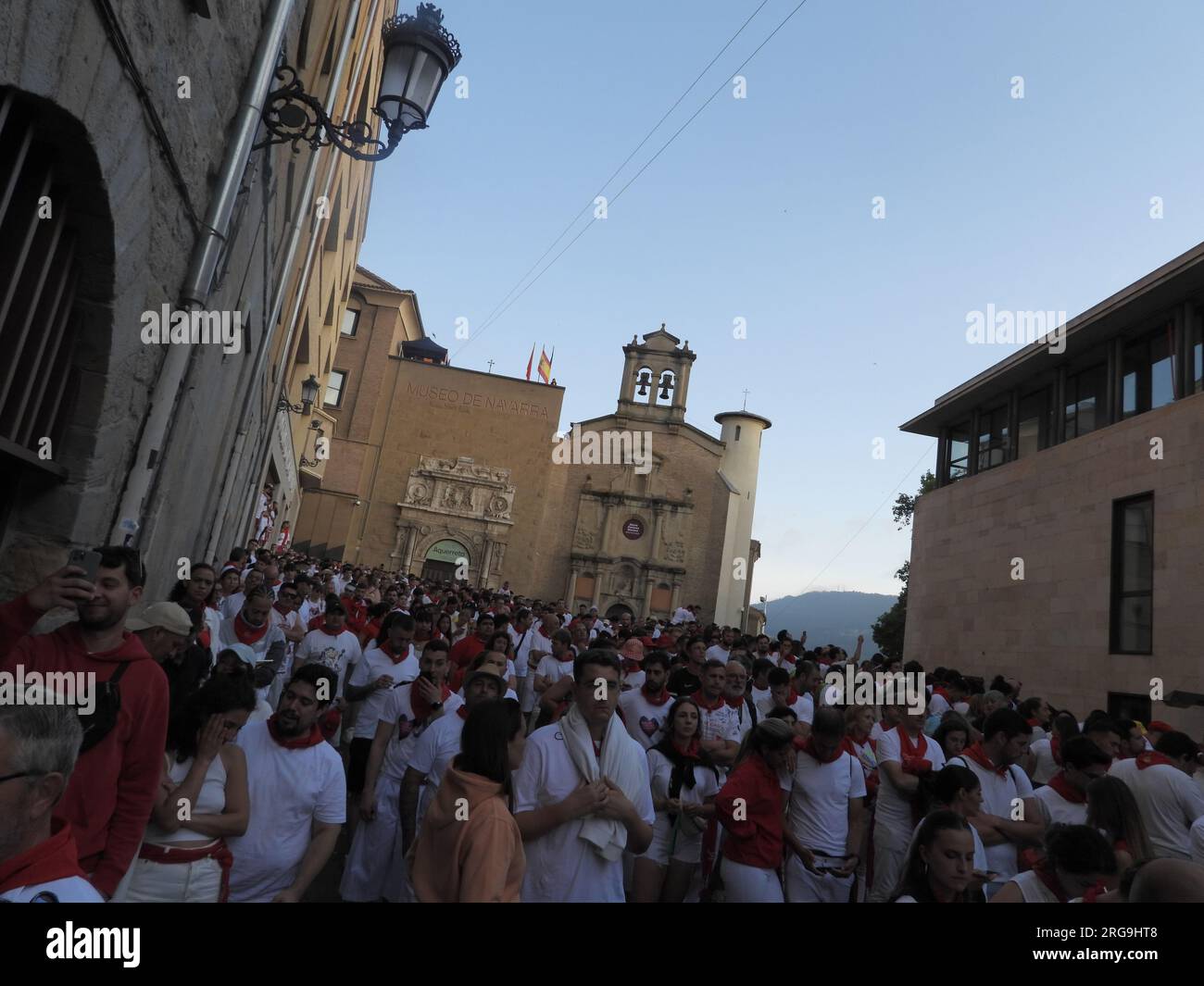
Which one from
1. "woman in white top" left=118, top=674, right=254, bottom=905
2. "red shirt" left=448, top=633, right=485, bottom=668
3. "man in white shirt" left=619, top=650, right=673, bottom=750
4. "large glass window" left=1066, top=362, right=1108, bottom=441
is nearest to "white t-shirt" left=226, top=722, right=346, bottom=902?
"woman in white top" left=118, top=674, right=254, bottom=905

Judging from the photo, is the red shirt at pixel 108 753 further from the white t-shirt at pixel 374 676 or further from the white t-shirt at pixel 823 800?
the white t-shirt at pixel 823 800

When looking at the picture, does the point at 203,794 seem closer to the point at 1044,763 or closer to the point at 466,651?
the point at 466,651

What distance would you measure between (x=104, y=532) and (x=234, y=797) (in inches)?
78.9

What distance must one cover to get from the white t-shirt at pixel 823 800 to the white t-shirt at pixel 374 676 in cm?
305

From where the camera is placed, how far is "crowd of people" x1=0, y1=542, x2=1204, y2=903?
103 inches

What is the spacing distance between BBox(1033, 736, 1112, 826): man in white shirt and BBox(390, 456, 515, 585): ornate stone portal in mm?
38597

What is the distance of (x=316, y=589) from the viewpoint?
11406 mm

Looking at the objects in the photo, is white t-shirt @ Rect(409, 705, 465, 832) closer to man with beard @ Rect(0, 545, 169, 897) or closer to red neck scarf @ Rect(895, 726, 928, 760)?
man with beard @ Rect(0, 545, 169, 897)

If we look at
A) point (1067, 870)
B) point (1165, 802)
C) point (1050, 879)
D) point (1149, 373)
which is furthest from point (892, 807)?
point (1149, 373)

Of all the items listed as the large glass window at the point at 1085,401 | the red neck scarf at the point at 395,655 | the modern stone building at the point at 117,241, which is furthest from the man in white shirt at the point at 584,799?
the large glass window at the point at 1085,401

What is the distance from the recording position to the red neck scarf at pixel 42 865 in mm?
1697
